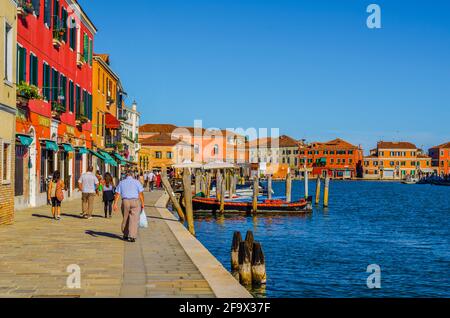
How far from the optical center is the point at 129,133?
6925cm

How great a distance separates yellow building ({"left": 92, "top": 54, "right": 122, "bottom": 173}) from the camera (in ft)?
134

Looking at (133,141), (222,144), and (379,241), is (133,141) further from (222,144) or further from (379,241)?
(222,144)

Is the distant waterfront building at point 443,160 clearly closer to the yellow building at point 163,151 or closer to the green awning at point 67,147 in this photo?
the yellow building at point 163,151

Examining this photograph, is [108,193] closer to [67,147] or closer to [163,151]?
[67,147]

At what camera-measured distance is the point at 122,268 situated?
34.9ft

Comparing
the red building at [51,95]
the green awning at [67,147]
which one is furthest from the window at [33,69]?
the green awning at [67,147]

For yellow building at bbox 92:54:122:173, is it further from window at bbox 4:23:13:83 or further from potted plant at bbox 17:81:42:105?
window at bbox 4:23:13:83

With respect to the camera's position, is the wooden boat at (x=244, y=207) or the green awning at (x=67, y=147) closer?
the green awning at (x=67, y=147)

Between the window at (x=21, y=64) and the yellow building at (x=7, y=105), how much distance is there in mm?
3748

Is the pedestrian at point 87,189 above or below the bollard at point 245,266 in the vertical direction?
above

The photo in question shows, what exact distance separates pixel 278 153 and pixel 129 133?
9995 cm

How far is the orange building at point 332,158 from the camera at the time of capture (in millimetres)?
162625

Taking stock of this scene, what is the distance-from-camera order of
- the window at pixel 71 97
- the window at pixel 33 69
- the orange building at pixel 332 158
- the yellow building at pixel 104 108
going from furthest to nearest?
the orange building at pixel 332 158 → the yellow building at pixel 104 108 → the window at pixel 71 97 → the window at pixel 33 69

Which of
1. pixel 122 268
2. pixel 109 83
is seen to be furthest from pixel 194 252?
pixel 109 83
